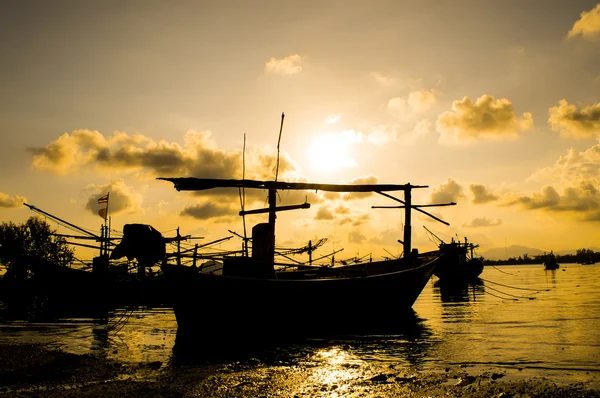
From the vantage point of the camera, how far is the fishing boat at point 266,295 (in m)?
14.9

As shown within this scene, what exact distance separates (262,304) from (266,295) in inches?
13.9

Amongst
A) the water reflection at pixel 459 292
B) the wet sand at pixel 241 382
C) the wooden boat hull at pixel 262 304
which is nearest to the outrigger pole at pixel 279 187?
the wooden boat hull at pixel 262 304

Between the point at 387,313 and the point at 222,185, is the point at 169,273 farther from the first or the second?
the point at 387,313

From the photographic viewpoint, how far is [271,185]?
65.3ft

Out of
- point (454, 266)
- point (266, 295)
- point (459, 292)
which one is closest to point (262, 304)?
point (266, 295)

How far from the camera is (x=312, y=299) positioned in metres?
16.9

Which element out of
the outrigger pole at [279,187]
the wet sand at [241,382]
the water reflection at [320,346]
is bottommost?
the water reflection at [320,346]

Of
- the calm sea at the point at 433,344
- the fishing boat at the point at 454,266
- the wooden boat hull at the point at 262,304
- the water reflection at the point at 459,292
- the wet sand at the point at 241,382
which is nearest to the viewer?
the wet sand at the point at 241,382

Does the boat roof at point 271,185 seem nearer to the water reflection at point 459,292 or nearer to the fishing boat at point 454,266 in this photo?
the water reflection at point 459,292

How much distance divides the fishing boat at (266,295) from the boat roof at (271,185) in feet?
0.13

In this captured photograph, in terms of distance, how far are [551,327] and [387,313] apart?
7.11 m

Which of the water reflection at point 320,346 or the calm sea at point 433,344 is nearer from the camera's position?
the calm sea at point 433,344

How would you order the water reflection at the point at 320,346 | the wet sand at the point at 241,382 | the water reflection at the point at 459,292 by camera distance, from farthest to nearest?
the water reflection at the point at 459,292 < the water reflection at the point at 320,346 < the wet sand at the point at 241,382

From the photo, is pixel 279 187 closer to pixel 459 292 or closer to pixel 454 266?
pixel 459 292
